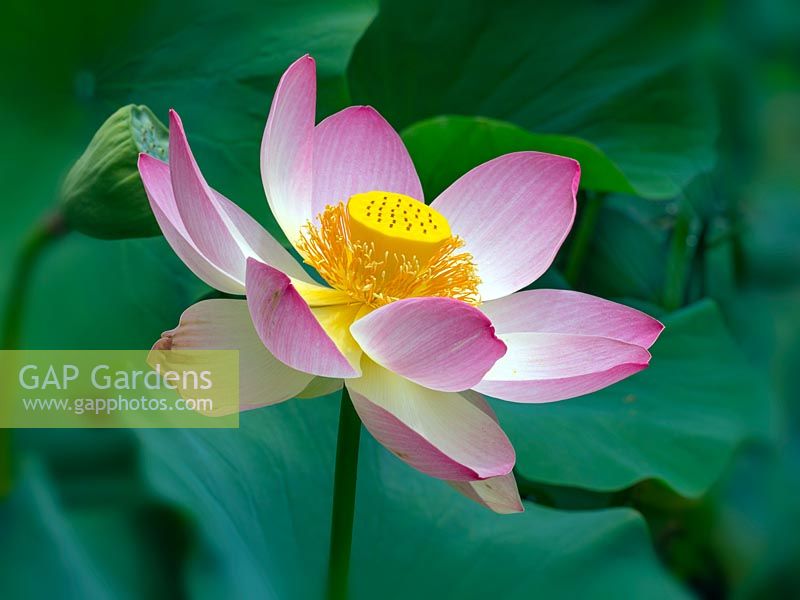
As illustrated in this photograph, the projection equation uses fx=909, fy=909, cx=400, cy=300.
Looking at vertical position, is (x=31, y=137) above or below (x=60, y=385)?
above

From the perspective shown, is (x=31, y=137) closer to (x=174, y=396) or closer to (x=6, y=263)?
(x=6, y=263)

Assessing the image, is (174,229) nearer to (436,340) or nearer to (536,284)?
(436,340)

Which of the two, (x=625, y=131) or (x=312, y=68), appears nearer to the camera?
(x=312, y=68)

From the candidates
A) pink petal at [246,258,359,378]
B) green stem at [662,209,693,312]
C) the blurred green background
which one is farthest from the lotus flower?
green stem at [662,209,693,312]

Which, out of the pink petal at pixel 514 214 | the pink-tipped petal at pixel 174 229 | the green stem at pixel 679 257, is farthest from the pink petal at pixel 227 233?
the green stem at pixel 679 257

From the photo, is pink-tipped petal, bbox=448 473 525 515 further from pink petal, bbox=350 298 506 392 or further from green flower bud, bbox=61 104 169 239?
green flower bud, bbox=61 104 169 239

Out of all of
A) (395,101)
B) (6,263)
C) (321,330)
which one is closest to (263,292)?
(321,330)

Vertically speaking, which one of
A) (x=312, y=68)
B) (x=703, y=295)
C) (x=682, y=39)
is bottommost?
(x=703, y=295)
